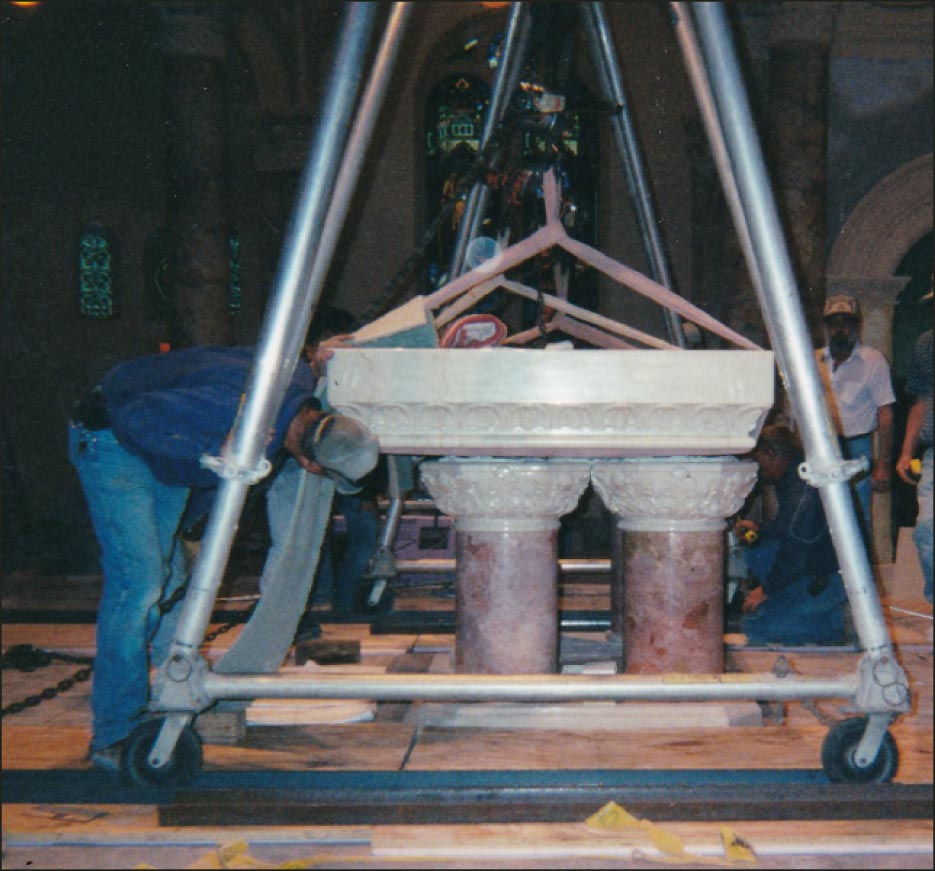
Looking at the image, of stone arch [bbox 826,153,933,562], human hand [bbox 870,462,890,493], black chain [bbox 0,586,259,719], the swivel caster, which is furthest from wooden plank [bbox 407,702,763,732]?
stone arch [bbox 826,153,933,562]

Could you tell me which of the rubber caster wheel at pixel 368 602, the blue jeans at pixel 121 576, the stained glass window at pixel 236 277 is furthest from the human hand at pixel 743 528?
the stained glass window at pixel 236 277

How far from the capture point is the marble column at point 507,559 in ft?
9.39

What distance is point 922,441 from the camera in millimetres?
3109

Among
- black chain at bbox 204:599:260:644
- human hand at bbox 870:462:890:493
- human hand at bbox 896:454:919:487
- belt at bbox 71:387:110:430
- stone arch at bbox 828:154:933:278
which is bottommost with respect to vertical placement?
black chain at bbox 204:599:260:644

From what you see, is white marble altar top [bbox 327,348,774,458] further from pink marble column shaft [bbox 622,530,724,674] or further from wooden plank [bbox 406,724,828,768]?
wooden plank [bbox 406,724,828,768]

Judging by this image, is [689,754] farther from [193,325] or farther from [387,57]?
[193,325]

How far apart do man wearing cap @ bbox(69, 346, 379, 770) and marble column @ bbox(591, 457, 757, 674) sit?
95 centimetres

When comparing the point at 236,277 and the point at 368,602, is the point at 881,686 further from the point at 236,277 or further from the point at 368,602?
the point at 236,277

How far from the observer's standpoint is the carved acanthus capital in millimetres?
2871

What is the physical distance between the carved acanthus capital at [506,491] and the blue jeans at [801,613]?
1666 millimetres

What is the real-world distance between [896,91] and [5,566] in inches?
333

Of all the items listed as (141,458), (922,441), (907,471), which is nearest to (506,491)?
(141,458)

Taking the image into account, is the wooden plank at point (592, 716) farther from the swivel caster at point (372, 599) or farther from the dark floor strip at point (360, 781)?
the swivel caster at point (372, 599)

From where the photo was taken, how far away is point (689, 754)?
8.84ft
